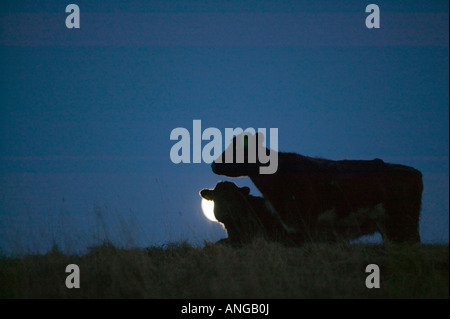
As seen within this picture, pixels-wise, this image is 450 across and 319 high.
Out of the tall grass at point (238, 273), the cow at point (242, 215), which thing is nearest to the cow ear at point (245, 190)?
the cow at point (242, 215)

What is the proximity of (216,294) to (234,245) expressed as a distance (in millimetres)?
3867

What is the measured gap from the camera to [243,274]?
5.96 metres

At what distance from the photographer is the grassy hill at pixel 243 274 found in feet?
17.4

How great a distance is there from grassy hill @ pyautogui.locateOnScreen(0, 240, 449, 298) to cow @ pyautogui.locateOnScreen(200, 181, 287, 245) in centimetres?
172

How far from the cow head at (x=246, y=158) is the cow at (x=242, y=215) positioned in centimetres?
45

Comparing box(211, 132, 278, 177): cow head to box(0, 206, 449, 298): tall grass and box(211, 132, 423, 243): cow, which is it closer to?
box(211, 132, 423, 243): cow

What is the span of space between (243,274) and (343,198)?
4282 millimetres

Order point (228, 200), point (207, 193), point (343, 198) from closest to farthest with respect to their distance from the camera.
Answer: point (343, 198), point (228, 200), point (207, 193)

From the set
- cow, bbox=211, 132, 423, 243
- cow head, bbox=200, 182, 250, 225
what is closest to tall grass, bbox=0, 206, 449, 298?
cow, bbox=211, 132, 423, 243

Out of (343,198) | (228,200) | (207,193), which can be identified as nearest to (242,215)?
(228,200)

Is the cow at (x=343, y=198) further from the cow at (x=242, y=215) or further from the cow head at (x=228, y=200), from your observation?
the cow head at (x=228, y=200)

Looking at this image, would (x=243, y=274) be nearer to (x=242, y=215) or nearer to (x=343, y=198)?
(x=242, y=215)
